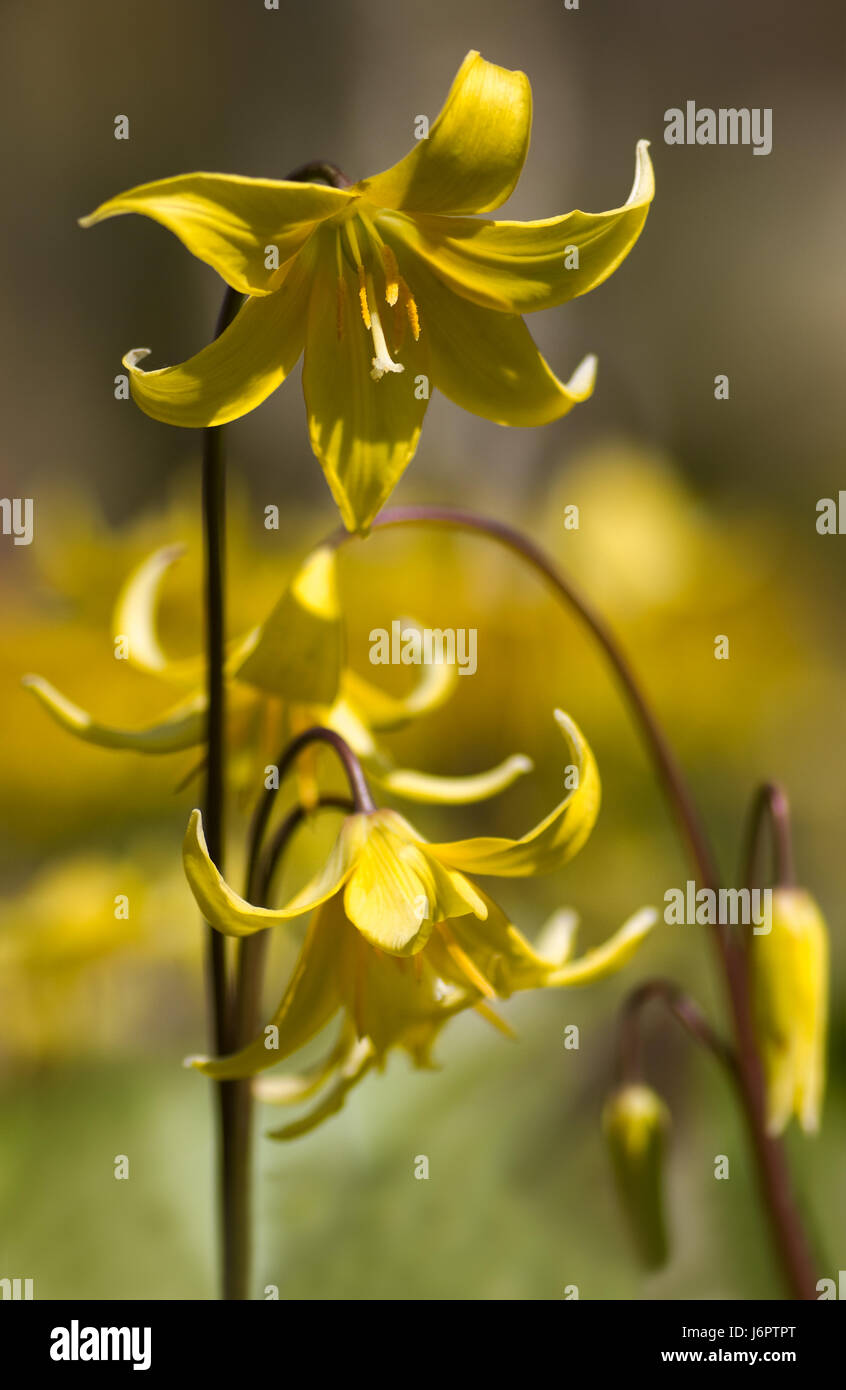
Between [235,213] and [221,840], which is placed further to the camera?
[221,840]

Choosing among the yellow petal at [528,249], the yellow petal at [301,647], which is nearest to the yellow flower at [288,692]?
the yellow petal at [301,647]

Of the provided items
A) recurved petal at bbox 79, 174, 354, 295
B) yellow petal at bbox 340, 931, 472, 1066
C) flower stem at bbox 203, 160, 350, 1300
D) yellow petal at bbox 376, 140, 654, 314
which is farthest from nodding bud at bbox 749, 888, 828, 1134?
recurved petal at bbox 79, 174, 354, 295

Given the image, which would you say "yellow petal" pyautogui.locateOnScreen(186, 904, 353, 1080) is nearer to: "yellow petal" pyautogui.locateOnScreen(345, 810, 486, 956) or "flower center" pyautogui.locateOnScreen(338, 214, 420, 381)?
"yellow petal" pyautogui.locateOnScreen(345, 810, 486, 956)

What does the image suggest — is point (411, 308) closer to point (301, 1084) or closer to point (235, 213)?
point (235, 213)

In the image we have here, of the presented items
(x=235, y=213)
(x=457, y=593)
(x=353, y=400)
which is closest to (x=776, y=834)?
(x=353, y=400)

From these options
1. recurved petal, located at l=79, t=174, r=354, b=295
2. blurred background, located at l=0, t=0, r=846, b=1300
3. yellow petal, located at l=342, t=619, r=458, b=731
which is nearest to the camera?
recurved petal, located at l=79, t=174, r=354, b=295
